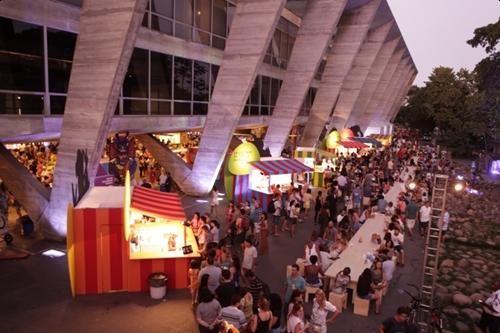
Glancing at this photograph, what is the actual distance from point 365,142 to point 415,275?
70.7 ft

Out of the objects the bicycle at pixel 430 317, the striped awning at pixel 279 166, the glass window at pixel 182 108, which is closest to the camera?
the bicycle at pixel 430 317

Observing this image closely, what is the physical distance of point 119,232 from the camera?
9469 mm

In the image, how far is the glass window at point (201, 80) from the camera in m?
20.0

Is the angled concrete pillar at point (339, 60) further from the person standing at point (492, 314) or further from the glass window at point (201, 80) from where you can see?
the person standing at point (492, 314)

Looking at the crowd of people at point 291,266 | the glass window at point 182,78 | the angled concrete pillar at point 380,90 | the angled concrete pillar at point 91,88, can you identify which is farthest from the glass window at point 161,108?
the angled concrete pillar at point 380,90

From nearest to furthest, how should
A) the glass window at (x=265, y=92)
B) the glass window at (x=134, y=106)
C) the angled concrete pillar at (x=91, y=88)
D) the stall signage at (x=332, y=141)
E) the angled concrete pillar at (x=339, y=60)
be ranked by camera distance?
the angled concrete pillar at (x=91, y=88), the glass window at (x=134, y=106), the glass window at (x=265, y=92), the stall signage at (x=332, y=141), the angled concrete pillar at (x=339, y=60)

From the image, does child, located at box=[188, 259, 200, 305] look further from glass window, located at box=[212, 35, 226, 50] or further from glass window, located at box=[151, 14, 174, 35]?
glass window, located at box=[212, 35, 226, 50]

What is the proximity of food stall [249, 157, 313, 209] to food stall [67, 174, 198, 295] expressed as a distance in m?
6.98

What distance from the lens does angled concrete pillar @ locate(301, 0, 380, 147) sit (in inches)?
A: 1129

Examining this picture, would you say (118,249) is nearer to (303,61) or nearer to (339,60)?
(303,61)

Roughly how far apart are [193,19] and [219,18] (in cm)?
277

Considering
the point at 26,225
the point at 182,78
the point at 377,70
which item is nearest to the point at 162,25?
the point at 182,78

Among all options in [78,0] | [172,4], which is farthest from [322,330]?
[172,4]

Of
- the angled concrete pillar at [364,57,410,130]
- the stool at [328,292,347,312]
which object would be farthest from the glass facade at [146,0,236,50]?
the angled concrete pillar at [364,57,410,130]
